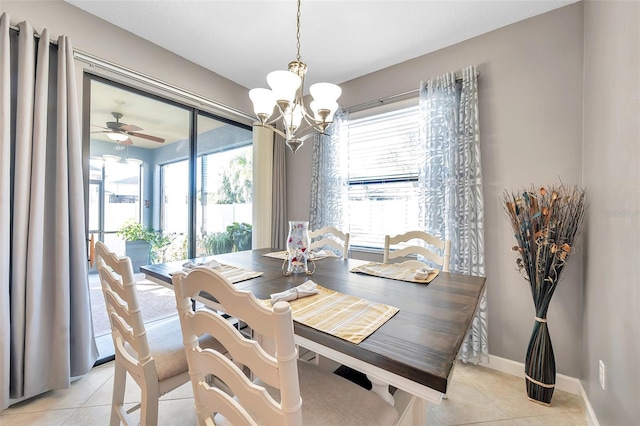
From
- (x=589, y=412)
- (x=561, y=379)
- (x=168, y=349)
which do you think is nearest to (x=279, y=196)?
(x=168, y=349)

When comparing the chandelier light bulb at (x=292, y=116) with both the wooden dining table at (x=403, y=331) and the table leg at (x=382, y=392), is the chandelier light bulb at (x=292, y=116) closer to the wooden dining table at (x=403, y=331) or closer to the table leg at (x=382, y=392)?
the wooden dining table at (x=403, y=331)

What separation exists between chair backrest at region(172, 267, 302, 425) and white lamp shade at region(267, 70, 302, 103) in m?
1.04

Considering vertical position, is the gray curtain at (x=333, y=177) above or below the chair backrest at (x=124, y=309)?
above

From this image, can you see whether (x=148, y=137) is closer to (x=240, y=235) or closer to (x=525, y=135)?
(x=240, y=235)

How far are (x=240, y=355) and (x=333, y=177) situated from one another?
7.66 feet

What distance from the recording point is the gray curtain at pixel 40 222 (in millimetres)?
1542

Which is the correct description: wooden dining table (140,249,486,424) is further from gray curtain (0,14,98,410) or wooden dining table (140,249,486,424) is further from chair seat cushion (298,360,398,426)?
gray curtain (0,14,98,410)

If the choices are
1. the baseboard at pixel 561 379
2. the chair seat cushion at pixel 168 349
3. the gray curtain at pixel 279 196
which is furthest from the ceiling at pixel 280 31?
the baseboard at pixel 561 379

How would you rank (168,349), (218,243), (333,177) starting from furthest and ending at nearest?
(218,243) < (333,177) < (168,349)

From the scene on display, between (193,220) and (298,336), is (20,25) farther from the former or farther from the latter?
(298,336)

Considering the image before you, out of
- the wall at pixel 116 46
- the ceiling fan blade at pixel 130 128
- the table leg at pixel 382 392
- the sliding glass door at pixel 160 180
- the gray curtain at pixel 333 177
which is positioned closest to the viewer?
the table leg at pixel 382 392

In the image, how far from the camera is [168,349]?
124 centimetres

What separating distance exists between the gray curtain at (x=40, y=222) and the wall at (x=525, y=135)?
9.43 feet

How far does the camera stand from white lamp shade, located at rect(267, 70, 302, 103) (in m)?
1.36
